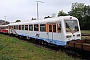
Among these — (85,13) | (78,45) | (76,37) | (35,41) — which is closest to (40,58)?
(78,45)

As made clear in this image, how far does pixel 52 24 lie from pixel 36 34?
5.29 meters

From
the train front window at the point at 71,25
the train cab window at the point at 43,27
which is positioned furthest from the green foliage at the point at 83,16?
the train front window at the point at 71,25

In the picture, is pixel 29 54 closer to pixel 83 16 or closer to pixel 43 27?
pixel 43 27

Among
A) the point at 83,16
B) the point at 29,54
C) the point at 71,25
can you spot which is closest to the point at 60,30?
the point at 71,25

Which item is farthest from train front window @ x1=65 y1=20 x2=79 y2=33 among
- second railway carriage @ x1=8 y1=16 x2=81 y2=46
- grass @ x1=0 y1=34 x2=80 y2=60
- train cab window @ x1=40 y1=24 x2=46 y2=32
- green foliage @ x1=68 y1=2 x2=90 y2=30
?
green foliage @ x1=68 y1=2 x2=90 y2=30

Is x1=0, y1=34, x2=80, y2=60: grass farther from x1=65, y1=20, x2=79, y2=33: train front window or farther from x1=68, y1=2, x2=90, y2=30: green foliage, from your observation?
x1=68, y1=2, x2=90, y2=30: green foliage

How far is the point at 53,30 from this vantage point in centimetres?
1766

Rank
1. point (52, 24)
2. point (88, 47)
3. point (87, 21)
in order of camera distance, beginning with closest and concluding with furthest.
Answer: point (88, 47) → point (52, 24) → point (87, 21)

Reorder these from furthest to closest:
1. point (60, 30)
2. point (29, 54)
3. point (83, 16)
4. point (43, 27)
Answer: point (83, 16)
point (43, 27)
point (60, 30)
point (29, 54)

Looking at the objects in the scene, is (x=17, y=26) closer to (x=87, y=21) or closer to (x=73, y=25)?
(x=73, y=25)

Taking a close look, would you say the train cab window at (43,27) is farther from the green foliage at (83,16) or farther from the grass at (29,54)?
the green foliage at (83,16)

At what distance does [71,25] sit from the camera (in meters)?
16.7

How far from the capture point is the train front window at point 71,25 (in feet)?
54.1

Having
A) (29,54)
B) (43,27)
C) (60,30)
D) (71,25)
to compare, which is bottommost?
(29,54)
